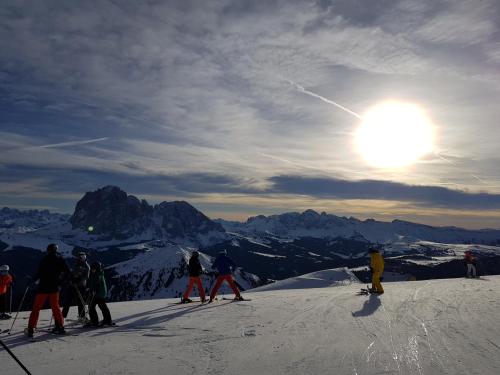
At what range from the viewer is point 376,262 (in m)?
19.7

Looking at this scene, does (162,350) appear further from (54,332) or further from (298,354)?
(54,332)

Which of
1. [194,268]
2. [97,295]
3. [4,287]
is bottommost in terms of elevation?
[4,287]

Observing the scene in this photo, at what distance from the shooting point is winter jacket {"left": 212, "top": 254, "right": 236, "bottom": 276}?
60.5ft

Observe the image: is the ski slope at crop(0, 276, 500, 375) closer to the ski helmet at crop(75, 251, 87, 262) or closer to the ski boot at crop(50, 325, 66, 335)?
the ski boot at crop(50, 325, 66, 335)

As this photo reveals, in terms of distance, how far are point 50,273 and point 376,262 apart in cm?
1408

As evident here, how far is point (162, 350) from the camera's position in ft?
32.1

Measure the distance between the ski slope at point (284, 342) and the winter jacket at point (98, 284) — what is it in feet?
3.69

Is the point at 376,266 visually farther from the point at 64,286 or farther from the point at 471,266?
the point at 64,286

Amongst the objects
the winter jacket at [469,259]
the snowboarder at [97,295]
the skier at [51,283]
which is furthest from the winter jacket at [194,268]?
the winter jacket at [469,259]

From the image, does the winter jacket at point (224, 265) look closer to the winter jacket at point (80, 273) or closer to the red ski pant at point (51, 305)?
the winter jacket at point (80, 273)

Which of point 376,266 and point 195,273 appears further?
point 376,266

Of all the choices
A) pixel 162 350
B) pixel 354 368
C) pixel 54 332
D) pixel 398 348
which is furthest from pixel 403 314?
pixel 54 332

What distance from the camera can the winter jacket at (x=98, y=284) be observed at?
42.2 ft

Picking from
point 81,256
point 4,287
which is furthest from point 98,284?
point 4,287
